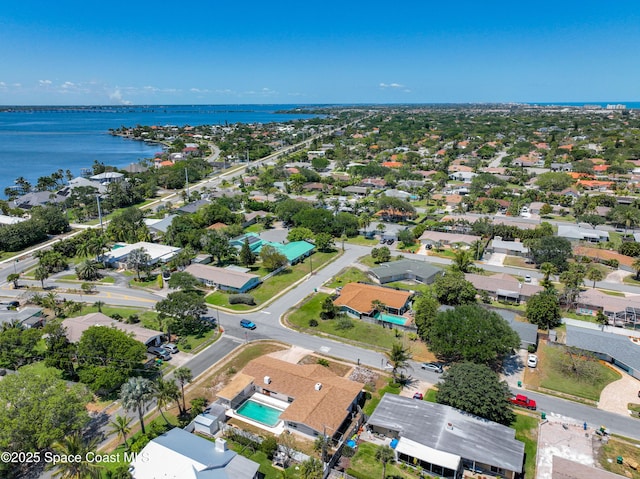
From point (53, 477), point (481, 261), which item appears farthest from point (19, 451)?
point (481, 261)

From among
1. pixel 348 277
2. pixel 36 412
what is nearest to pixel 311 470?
pixel 36 412

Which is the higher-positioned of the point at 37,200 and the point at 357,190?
the point at 357,190

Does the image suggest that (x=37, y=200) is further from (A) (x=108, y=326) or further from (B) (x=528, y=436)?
(B) (x=528, y=436)

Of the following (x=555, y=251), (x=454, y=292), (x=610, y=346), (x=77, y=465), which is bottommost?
(x=610, y=346)

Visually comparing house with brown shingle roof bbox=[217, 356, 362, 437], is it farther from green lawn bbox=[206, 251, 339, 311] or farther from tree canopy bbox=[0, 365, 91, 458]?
green lawn bbox=[206, 251, 339, 311]

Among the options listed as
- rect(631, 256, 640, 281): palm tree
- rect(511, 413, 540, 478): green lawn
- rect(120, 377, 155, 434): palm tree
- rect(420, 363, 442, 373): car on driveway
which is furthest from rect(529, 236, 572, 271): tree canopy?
rect(120, 377, 155, 434): palm tree

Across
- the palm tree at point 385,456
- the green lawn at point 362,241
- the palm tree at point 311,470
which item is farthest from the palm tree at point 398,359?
the green lawn at point 362,241
